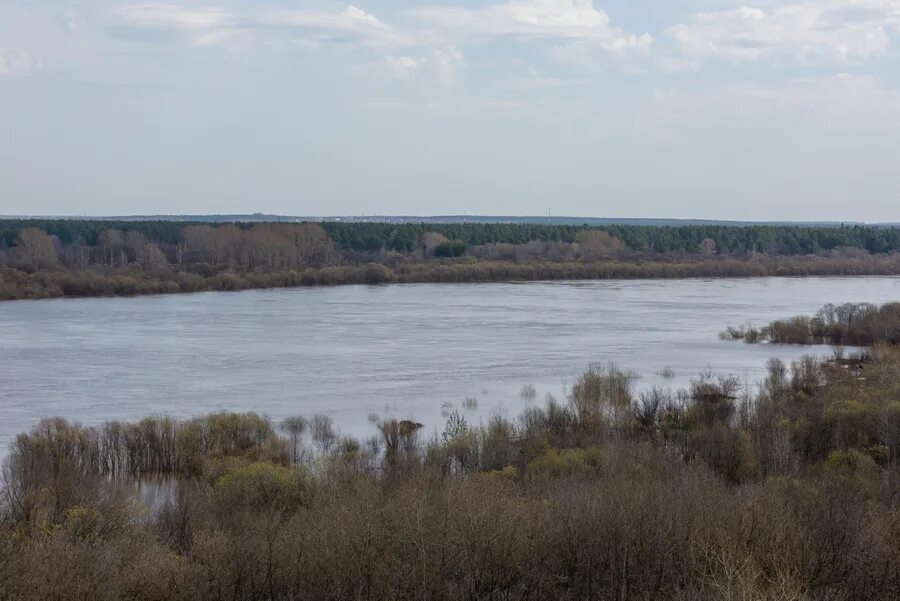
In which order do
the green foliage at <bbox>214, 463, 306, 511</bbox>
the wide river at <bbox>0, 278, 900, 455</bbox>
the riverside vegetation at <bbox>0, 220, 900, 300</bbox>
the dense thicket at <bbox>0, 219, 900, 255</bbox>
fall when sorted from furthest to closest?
the dense thicket at <bbox>0, 219, 900, 255</bbox> < the riverside vegetation at <bbox>0, 220, 900, 300</bbox> < the wide river at <bbox>0, 278, 900, 455</bbox> < the green foliage at <bbox>214, 463, 306, 511</bbox>

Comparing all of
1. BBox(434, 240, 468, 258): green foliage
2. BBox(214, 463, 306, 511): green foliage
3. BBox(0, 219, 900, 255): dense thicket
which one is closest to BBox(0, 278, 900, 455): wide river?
BBox(214, 463, 306, 511): green foliage

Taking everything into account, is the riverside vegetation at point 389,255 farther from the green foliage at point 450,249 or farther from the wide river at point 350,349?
the wide river at point 350,349

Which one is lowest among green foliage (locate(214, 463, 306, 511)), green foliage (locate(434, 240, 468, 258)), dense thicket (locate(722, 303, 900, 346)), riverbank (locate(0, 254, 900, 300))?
green foliage (locate(214, 463, 306, 511))

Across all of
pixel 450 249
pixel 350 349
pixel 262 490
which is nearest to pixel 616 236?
pixel 450 249

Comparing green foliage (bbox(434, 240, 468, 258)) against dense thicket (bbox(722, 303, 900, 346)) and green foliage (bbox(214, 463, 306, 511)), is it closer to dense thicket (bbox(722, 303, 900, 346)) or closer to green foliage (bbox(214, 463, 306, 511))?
dense thicket (bbox(722, 303, 900, 346))

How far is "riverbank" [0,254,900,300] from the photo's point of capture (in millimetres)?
34188

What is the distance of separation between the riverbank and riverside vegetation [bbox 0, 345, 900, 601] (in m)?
22.7

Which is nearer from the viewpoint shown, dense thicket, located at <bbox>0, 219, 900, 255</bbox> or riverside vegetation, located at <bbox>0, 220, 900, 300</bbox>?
riverside vegetation, located at <bbox>0, 220, 900, 300</bbox>

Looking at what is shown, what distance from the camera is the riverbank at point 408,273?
112ft

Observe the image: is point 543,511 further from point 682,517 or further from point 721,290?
point 721,290

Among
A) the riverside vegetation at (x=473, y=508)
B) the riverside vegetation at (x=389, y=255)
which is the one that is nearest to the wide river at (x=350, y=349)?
the riverside vegetation at (x=473, y=508)

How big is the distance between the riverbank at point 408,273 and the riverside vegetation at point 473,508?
22.7 m

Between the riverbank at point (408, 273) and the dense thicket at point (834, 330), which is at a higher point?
the riverbank at point (408, 273)

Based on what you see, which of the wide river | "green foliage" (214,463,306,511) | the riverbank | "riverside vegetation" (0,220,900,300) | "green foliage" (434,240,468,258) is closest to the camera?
"green foliage" (214,463,306,511)
